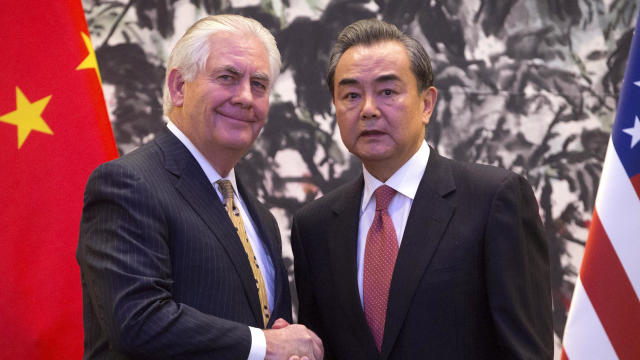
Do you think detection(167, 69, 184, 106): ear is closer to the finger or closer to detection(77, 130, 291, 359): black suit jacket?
detection(77, 130, 291, 359): black suit jacket

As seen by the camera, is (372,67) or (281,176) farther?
(281,176)

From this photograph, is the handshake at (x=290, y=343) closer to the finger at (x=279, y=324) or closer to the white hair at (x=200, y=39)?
the finger at (x=279, y=324)

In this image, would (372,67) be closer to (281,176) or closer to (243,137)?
(243,137)

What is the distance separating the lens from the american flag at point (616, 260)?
2.51 meters

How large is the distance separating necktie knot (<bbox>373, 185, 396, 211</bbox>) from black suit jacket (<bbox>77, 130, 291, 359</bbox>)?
505 millimetres

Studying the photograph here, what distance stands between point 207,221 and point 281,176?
4.63 ft

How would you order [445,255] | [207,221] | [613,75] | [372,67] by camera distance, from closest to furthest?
[207,221], [445,255], [372,67], [613,75]

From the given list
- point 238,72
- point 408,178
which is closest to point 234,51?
point 238,72

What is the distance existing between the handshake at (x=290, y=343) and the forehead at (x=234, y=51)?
821 mm

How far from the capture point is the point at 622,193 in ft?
8.41

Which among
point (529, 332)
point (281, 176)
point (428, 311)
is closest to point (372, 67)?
point (428, 311)

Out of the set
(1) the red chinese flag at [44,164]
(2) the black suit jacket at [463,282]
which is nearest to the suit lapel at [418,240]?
(2) the black suit jacket at [463,282]

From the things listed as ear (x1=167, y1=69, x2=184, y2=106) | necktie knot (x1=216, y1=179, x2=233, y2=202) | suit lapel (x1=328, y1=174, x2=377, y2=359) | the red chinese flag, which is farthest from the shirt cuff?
the red chinese flag

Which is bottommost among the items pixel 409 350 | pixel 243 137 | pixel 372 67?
pixel 409 350
